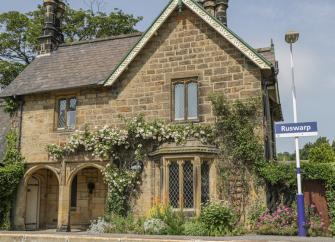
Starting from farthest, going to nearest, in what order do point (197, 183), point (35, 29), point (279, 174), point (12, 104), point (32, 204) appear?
point (35, 29) < point (32, 204) < point (12, 104) < point (197, 183) < point (279, 174)

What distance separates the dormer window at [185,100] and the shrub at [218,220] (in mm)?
3845

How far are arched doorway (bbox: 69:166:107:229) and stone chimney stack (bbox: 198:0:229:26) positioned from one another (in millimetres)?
9483

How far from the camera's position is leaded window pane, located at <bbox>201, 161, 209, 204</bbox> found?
47.5 ft

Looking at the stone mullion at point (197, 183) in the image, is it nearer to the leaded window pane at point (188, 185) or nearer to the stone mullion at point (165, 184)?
the leaded window pane at point (188, 185)

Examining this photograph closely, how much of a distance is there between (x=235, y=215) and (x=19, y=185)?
9.35 metres

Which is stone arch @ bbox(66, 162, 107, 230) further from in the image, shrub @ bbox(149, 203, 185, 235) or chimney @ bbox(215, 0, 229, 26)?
chimney @ bbox(215, 0, 229, 26)

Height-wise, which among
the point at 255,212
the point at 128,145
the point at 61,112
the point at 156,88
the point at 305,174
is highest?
the point at 156,88

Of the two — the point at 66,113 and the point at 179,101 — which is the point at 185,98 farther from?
the point at 66,113

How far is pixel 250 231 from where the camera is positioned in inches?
538

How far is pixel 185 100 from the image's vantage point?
51.8ft

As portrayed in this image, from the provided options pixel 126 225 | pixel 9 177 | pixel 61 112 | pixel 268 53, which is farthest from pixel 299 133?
pixel 9 177

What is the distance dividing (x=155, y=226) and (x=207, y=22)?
300 inches

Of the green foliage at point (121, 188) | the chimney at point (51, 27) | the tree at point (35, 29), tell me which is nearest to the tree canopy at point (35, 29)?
the tree at point (35, 29)

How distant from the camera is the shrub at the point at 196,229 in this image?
12.6 meters
